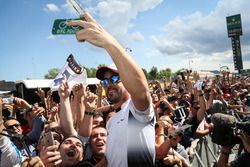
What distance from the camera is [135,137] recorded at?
82.1 inches

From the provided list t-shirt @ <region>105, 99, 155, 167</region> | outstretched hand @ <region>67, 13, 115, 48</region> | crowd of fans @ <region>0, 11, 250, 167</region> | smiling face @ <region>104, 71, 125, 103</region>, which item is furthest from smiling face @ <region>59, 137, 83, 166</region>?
outstretched hand @ <region>67, 13, 115, 48</region>

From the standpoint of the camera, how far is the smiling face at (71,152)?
3.12 metres

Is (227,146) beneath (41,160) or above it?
beneath

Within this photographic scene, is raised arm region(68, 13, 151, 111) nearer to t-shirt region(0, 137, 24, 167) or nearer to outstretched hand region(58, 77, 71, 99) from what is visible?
t-shirt region(0, 137, 24, 167)

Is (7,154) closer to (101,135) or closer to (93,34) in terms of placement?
(101,135)

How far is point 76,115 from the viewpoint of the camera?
14.2 feet

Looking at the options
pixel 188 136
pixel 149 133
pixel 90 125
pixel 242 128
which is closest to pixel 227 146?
pixel 242 128

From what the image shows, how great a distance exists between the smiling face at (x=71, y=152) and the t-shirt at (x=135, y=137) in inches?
41.9

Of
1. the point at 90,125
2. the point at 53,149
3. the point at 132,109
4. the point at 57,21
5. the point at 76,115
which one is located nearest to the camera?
the point at 53,149

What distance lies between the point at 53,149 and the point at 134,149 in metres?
0.60

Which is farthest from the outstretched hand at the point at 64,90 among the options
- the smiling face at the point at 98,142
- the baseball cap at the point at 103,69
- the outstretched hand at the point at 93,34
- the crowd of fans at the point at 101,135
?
the outstretched hand at the point at 93,34

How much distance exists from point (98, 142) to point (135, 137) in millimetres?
1345

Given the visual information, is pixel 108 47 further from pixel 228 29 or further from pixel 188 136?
pixel 228 29

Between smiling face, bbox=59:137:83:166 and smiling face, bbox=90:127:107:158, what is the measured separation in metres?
0.16
